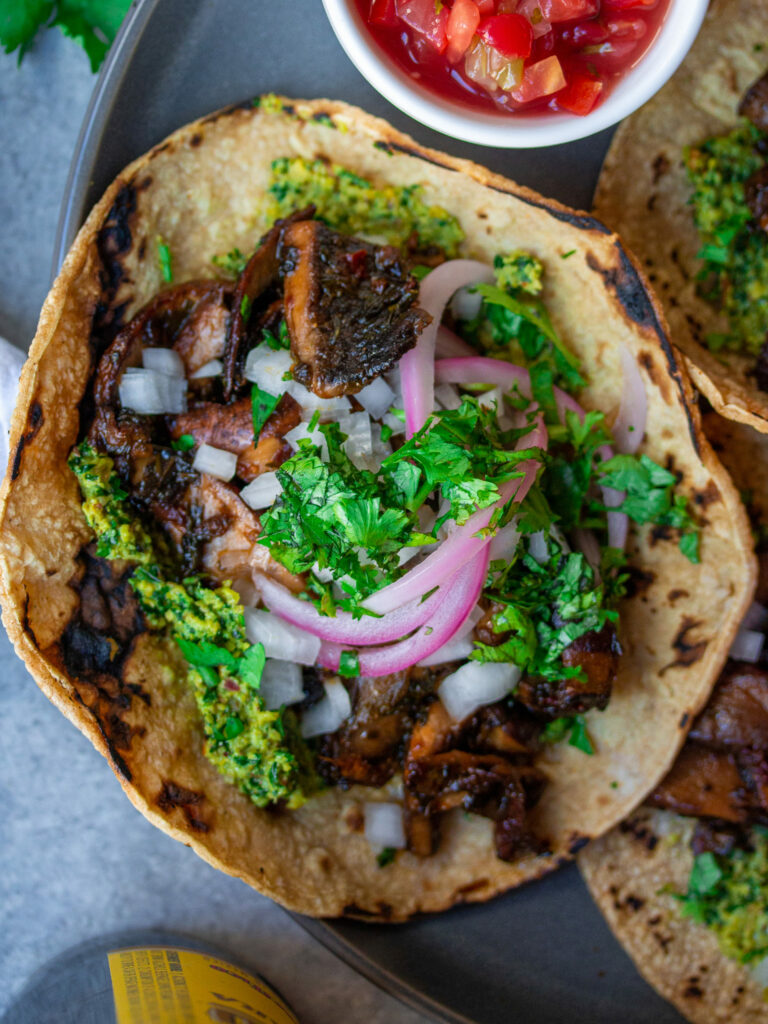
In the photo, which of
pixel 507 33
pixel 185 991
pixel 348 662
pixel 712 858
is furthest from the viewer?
pixel 712 858

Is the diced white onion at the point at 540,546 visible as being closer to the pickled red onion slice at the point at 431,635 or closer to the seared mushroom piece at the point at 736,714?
the pickled red onion slice at the point at 431,635

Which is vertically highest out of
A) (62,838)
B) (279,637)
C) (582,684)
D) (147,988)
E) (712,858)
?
(279,637)

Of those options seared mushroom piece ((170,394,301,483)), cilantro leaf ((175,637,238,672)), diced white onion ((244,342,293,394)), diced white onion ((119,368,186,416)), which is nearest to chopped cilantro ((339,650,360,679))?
cilantro leaf ((175,637,238,672))

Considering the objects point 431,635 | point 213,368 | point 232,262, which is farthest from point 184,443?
point 431,635

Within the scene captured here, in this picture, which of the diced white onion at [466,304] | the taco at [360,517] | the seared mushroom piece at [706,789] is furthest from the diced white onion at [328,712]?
the diced white onion at [466,304]

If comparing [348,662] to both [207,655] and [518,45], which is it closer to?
[207,655]

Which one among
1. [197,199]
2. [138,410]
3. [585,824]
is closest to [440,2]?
[197,199]
